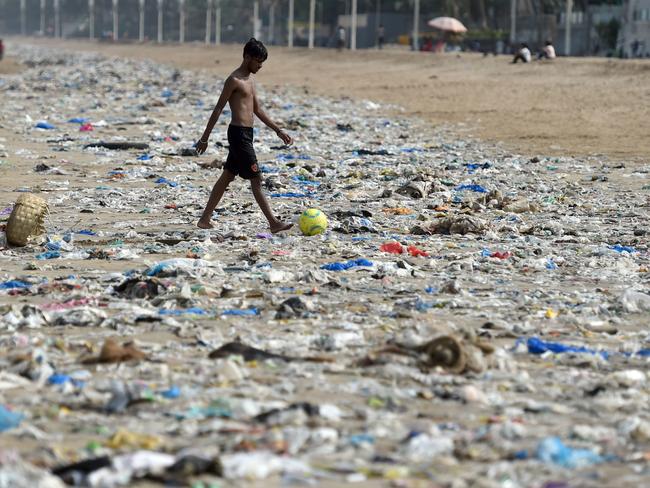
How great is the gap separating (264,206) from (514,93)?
71.8ft

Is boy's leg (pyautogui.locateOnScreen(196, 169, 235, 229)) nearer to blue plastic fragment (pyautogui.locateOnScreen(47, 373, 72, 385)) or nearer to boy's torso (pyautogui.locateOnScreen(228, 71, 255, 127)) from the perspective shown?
boy's torso (pyautogui.locateOnScreen(228, 71, 255, 127))

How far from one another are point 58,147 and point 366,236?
863cm

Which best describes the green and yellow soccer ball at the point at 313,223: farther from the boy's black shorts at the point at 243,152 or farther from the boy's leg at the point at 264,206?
the boy's black shorts at the point at 243,152

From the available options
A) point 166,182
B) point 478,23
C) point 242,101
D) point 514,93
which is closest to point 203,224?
point 242,101

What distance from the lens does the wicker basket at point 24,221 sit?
9062mm

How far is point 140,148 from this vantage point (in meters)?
17.1

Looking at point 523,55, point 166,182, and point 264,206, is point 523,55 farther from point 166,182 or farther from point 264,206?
point 264,206

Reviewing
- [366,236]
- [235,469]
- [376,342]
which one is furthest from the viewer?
[366,236]

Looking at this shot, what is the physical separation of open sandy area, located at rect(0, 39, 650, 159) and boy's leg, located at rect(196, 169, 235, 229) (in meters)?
8.64

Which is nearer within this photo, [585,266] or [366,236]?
[585,266]

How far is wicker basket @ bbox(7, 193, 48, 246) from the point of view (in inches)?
357

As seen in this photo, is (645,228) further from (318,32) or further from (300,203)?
(318,32)

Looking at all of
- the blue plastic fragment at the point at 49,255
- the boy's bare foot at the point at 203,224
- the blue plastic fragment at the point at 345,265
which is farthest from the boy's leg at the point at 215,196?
the blue plastic fragment at the point at 345,265

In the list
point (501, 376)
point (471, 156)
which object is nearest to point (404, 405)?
point (501, 376)
